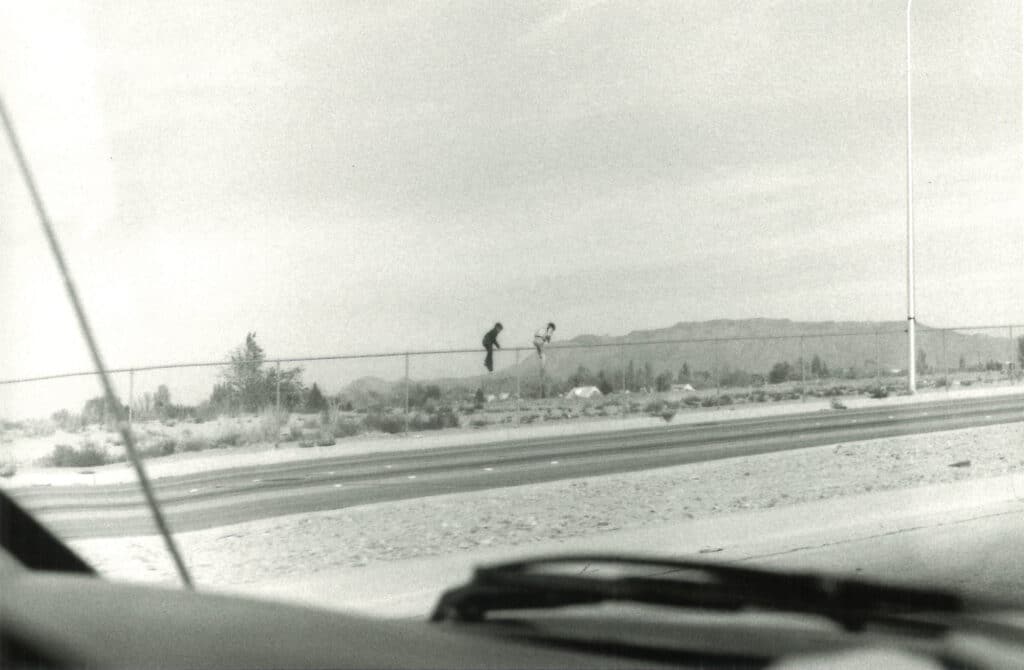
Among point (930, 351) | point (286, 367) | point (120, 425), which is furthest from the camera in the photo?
point (930, 351)

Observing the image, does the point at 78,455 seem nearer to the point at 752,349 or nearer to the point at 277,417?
the point at 277,417

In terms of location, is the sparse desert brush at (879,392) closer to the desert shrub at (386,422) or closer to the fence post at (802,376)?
the fence post at (802,376)

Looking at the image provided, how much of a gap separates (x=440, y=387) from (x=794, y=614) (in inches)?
990

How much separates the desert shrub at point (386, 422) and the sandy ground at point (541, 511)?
9.95m

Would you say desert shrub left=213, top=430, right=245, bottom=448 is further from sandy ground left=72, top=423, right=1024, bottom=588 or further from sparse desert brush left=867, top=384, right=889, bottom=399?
sparse desert brush left=867, top=384, right=889, bottom=399

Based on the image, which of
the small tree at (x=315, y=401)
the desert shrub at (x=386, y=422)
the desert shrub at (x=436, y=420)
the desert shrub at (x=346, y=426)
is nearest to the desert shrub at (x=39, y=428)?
the small tree at (x=315, y=401)

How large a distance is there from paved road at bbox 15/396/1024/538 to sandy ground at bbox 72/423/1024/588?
1.91 feet

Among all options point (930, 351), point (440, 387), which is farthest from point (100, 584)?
point (930, 351)

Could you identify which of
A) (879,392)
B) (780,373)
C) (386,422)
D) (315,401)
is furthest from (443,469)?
(780,373)

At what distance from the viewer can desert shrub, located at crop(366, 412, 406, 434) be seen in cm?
2491

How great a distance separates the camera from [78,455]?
12.8 metres

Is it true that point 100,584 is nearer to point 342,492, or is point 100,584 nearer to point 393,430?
point 342,492

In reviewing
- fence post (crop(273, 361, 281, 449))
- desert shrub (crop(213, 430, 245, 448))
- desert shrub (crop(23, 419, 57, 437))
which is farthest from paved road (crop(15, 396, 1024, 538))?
desert shrub (crop(213, 430, 245, 448))

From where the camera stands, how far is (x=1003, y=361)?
1715 inches
